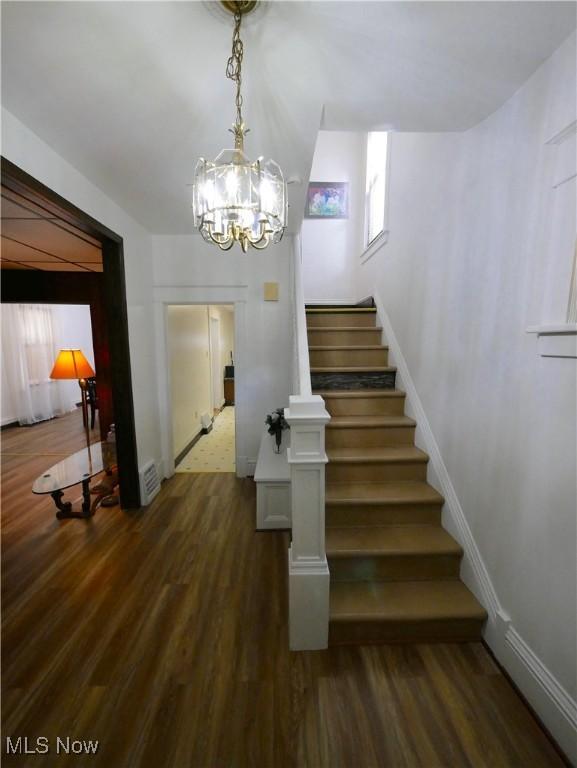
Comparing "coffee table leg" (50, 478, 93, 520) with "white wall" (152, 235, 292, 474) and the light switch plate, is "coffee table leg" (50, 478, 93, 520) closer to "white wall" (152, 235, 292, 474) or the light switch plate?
"white wall" (152, 235, 292, 474)

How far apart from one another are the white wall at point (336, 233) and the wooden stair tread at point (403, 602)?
3597 millimetres

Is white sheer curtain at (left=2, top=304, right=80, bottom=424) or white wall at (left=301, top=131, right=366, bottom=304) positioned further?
white sheer curtain at (left=2, top=304, right=80, bottom=424)

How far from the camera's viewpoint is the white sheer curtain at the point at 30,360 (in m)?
5.61

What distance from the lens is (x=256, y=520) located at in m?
2.58

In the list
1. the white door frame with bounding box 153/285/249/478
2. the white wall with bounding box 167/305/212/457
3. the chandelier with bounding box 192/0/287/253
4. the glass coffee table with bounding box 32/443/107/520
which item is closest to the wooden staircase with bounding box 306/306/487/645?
the white door frame with bounding box 153/285/249/478

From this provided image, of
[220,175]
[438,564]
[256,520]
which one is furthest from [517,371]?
[256,520]

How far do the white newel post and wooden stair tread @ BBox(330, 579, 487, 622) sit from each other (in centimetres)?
14

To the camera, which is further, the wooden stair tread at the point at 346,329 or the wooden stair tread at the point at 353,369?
the wooden stair tread at the point at 346,329

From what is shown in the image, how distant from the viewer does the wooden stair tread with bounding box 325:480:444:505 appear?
1.88 m

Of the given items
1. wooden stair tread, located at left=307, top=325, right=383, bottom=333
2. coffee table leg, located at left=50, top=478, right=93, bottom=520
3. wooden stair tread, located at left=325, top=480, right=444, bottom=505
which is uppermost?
wooden stair tread, located at left=307, top=325, right=383, bottom=333

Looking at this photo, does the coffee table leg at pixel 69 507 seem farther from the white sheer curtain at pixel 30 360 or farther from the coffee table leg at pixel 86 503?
the white sheer curtain at pixel 30 360

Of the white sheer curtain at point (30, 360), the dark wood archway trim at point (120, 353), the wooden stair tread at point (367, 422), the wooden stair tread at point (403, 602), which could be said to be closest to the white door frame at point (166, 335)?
the dark wood archway trim at point (120, 353)

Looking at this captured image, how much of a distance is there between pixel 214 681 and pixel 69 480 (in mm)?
1979

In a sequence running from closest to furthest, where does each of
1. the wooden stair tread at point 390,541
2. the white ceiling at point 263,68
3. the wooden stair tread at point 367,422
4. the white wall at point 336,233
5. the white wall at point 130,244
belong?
the white ceiling at point 263,68 → the white wall at point 130,244 → the wooden stair tread at point 390,541 → the wooden stair tread at point 367,422 → the white wall at point 336,233
